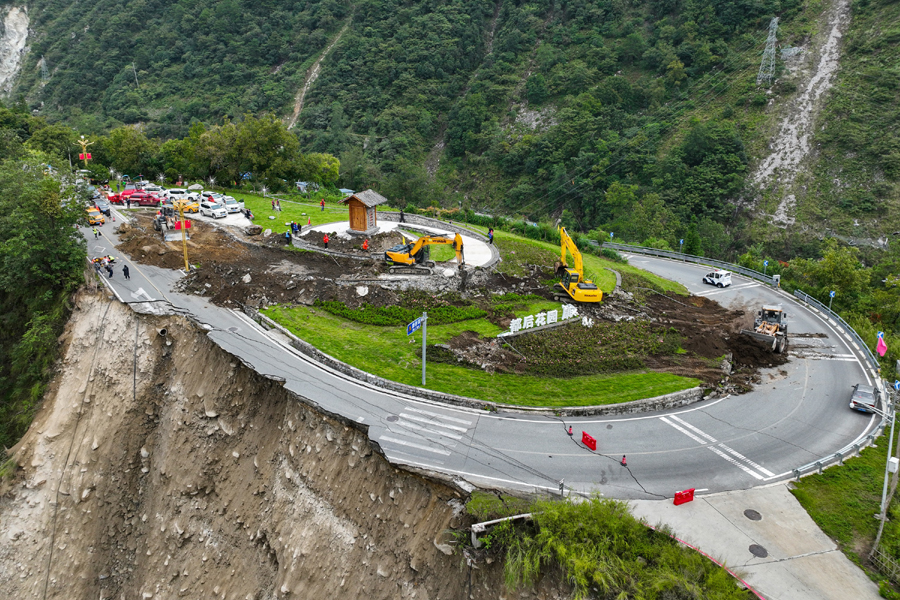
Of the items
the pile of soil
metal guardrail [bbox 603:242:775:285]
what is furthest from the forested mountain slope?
the pile of soil

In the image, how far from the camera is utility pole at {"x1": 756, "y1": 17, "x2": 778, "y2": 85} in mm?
72500

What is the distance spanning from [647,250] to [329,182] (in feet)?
130

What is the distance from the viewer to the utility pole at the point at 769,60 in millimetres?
72500

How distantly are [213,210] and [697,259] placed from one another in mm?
46160

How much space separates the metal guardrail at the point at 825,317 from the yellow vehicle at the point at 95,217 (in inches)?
1833

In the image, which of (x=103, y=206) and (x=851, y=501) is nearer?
(x=851, y=501)

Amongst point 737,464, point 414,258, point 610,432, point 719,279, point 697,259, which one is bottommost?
point 697,259

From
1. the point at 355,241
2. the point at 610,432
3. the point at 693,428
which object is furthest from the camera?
the point at 355,241

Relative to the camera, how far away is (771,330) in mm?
31281

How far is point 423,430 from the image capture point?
20.8 metres

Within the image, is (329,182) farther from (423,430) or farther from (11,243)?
(423,430)

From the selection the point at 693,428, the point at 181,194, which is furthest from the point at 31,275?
the point at 693,428

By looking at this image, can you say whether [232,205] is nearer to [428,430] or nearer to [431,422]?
[431,422]

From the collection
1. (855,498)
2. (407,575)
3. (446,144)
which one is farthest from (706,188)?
(407,575)
